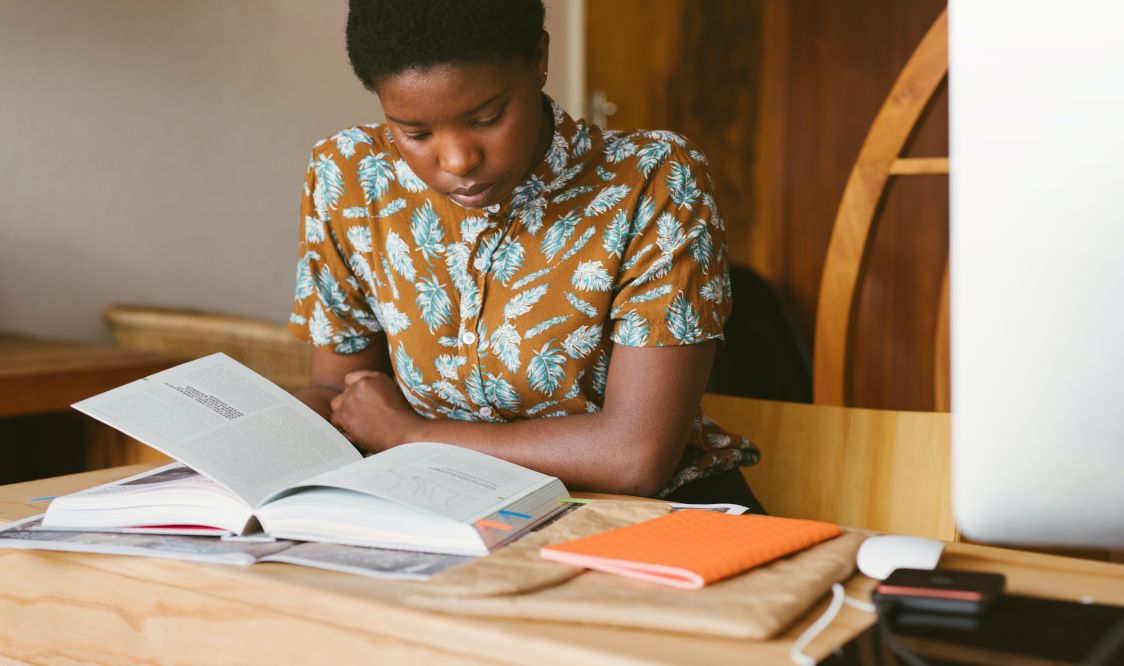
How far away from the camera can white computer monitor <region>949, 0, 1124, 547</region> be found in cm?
49

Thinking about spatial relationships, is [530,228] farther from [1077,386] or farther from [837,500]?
[1077,386]

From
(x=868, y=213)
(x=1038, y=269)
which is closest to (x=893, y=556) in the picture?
(x=1038, y=269)

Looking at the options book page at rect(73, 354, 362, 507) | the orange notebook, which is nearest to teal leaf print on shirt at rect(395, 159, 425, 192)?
book page at rect(73, 354, 362, 507)

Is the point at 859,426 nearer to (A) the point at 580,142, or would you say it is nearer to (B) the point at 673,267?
(B) the point at 673,267

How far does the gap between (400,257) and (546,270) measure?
0.61ft

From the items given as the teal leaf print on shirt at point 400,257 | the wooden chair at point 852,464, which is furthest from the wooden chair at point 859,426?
the teal leaf print on shirt at point 400,257

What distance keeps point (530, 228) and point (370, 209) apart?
8.4 inches

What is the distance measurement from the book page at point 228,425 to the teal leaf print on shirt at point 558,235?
1.04 feet

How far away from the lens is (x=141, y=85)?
2.18 m

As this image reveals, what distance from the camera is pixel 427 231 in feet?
4.22

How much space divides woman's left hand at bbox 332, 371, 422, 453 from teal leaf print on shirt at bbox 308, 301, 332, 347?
0.11m

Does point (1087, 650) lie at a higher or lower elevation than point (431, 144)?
lower

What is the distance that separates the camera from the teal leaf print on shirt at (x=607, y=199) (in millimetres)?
1234

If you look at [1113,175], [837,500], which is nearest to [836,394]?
[837,500]
